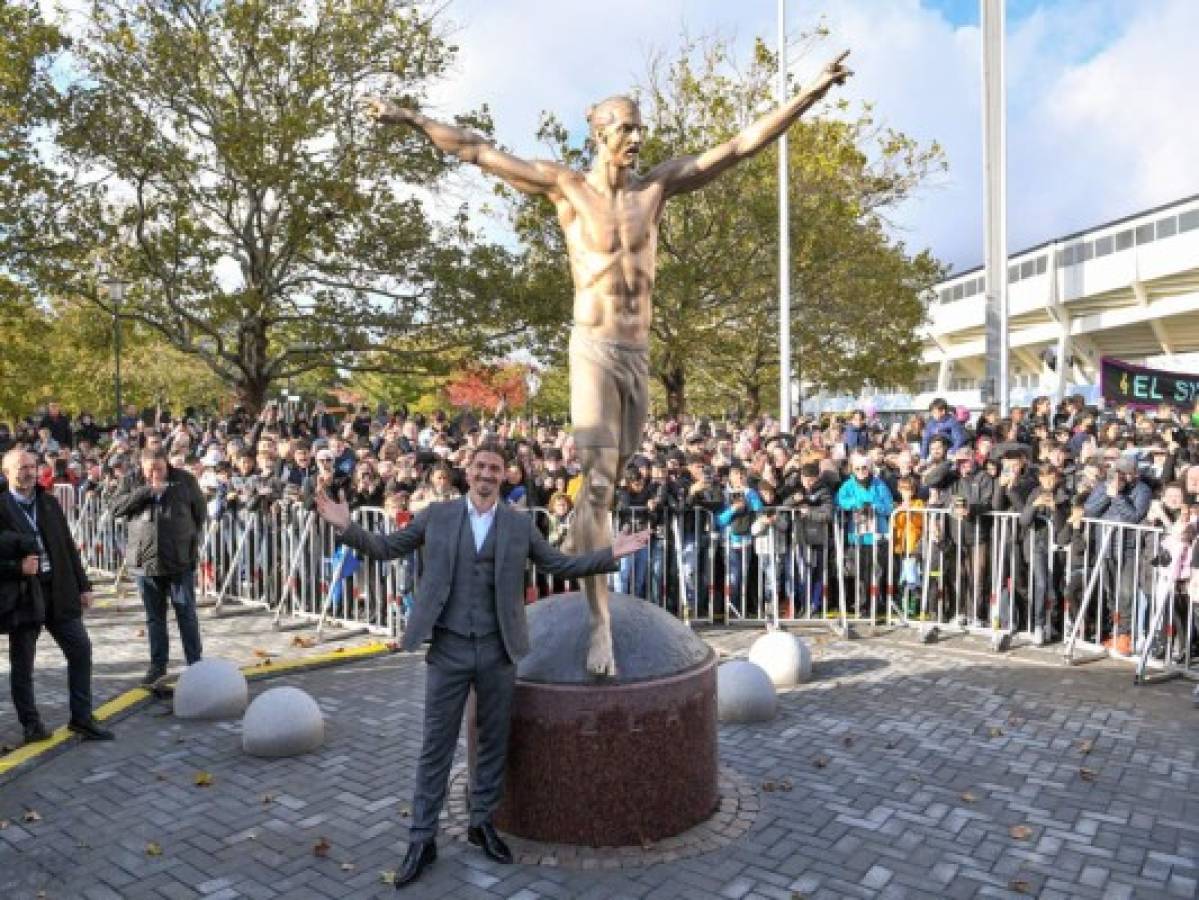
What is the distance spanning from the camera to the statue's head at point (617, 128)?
5086 mm

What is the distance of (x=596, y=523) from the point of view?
5.34 metres

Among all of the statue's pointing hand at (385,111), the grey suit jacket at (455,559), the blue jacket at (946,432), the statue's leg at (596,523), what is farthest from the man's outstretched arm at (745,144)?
the blue jacket at (946,432)

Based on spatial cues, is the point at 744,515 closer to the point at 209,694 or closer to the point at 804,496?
the point at 804,496

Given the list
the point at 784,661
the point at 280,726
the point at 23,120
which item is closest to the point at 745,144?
the point at 784,661

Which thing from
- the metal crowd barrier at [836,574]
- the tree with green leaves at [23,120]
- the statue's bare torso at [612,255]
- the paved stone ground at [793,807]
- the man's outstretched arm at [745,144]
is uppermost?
the tree with green leaves at [23,120]

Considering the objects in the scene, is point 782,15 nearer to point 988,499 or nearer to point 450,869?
point 988,499

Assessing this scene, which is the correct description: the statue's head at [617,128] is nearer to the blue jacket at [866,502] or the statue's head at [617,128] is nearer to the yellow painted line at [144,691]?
the yellow painted line at [144,691]

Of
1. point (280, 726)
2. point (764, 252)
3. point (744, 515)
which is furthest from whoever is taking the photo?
point (764, 252)

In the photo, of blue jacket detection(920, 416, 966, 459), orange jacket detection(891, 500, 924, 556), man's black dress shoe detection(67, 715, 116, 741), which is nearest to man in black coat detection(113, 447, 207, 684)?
man's black dress shoe detection(67, 715, 116, 741)

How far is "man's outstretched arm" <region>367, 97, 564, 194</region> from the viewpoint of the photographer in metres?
5.06

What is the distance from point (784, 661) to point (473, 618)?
163 inches

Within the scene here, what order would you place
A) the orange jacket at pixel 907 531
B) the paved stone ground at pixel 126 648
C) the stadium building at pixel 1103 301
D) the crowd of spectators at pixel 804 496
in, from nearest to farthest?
the paved stone ground at pixel 126 648, the crowd of spectators at pixel 804 496, the orange jacket at pixel 907 531, the stadium building at pixel 1103 301

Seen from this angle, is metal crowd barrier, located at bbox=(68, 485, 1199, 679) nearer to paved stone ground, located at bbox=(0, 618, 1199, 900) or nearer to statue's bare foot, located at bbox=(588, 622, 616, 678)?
paved stone ground, located at bbox=(0, 618, 1199, 900)

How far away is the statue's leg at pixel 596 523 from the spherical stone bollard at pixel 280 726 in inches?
102
